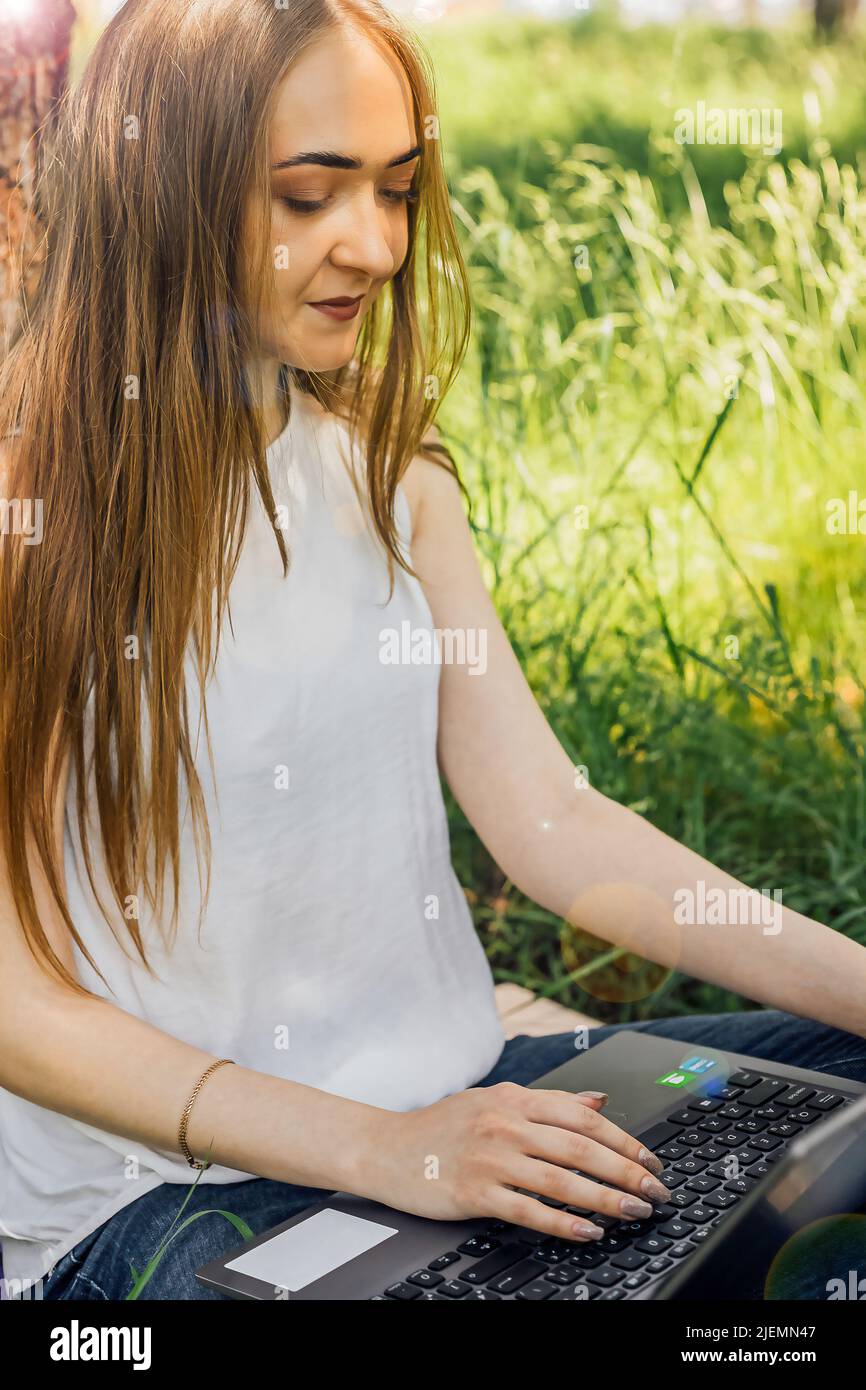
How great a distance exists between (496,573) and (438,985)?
3.46 feet

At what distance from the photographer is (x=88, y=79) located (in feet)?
3.88

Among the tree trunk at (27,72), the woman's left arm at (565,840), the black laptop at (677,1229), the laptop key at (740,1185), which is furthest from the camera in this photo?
the tree trunk at (27,72)

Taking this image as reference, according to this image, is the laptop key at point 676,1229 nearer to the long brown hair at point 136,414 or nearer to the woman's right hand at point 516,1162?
the woman's right hand at point 516,1162

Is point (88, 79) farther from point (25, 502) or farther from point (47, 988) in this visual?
point (47, 988)

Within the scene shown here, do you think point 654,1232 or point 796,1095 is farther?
point 796,1095

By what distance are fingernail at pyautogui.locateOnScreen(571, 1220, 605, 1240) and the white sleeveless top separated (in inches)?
12.9

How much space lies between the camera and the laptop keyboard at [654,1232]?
952 millimetres

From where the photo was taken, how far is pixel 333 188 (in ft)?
3.81

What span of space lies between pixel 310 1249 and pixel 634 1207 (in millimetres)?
241

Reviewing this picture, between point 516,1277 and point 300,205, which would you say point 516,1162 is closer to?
point 516,1277

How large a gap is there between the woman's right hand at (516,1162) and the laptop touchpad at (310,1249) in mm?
29

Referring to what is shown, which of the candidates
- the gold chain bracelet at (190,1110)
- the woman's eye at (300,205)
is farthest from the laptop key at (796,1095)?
the woman's eye at (300,205)

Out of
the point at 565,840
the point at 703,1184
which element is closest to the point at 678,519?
the point at 565,840

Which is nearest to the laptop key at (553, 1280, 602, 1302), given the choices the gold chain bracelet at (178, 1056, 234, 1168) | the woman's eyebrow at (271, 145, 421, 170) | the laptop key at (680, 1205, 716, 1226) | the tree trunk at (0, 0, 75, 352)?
the laptop key at (680, 1205, 716, 1226)
